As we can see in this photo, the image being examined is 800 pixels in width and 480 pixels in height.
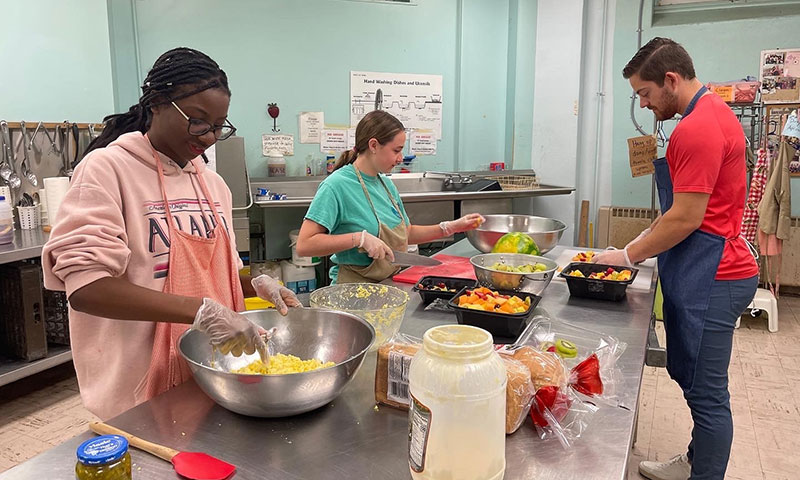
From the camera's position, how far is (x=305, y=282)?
16.2 ft

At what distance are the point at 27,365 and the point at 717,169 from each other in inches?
136

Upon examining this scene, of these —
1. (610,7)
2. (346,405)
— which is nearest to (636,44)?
(610,7)

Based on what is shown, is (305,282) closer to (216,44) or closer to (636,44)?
(216,44)

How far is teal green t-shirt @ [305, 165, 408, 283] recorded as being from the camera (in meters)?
2.41

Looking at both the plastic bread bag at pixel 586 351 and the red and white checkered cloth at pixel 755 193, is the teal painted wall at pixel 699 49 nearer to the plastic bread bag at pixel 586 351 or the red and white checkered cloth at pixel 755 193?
the red and white checkered cloth at pixel 755 193

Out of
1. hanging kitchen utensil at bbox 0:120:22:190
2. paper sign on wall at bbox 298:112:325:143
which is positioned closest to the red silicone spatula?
hanging kitchen utensil at bbox 0:120:22:190

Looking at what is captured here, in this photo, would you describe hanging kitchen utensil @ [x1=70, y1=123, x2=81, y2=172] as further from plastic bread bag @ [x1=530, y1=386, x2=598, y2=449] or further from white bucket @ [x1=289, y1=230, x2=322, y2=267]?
plastic bread bag @ [x1=530, y1=386, x2=598, y2=449]

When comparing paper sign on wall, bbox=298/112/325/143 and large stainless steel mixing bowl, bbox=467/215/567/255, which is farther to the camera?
paper sign on wall, bbox=298/112/325/143

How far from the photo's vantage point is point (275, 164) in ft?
16.2

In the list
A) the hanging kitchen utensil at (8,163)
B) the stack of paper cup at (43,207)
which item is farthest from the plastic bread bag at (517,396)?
the hanging kitchen utensil at (8,163)

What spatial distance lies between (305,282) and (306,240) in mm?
2616

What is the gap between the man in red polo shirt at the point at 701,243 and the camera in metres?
2.11

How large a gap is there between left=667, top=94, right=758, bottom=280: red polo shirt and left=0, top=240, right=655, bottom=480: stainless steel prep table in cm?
101

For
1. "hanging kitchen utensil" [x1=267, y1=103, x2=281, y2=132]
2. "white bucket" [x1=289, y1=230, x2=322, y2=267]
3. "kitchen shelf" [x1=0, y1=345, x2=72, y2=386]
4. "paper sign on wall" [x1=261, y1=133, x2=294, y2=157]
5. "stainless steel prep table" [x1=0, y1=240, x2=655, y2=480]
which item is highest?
"hanging kitchen utensil" [x1=267, y1=103, x2=281, y2=132]
